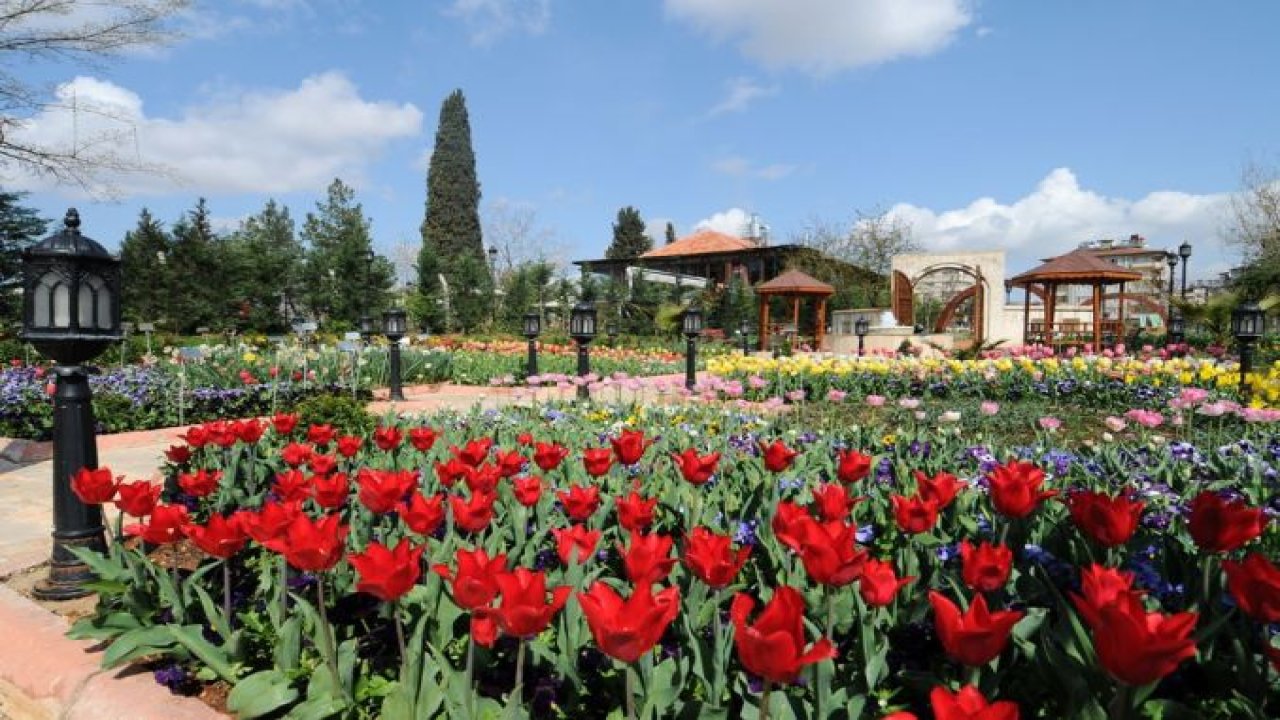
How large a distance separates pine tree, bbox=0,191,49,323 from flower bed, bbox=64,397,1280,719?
2136 cm

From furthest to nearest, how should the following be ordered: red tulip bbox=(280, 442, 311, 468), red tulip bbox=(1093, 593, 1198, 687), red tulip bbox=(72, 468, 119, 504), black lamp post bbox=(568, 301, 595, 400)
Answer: black lamp post bbox=(568, 301, 595, 400) → red tulip bbox=(280, 442, 311, 468) → red tulip bbox=(72, 468, 119, 504) → red tulip bbox=(1093, 593, 1198, 687)

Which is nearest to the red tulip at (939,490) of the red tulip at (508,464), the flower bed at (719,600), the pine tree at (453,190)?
the flower bed at (719,600)

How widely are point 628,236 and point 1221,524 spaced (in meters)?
52.9

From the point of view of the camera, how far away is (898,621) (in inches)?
63.9

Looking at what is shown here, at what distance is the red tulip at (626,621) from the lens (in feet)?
3.31

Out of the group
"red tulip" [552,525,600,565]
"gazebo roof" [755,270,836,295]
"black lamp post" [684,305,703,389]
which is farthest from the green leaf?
"gazebo roof" [755,270,836,295]

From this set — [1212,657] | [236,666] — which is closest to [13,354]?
[236,666]

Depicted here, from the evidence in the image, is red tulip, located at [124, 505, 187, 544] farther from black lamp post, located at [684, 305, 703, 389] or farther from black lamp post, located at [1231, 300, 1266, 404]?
black lamp post, located at [1231, 300, 1266, 404]

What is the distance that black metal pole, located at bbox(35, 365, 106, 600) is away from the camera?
8.73 ft

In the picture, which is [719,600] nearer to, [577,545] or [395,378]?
[577,545]

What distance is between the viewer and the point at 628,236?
53.4m

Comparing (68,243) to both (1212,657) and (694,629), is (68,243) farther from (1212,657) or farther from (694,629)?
(1212,657)

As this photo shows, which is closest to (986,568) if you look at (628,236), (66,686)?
(66,686)

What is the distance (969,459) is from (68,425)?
147 inches
